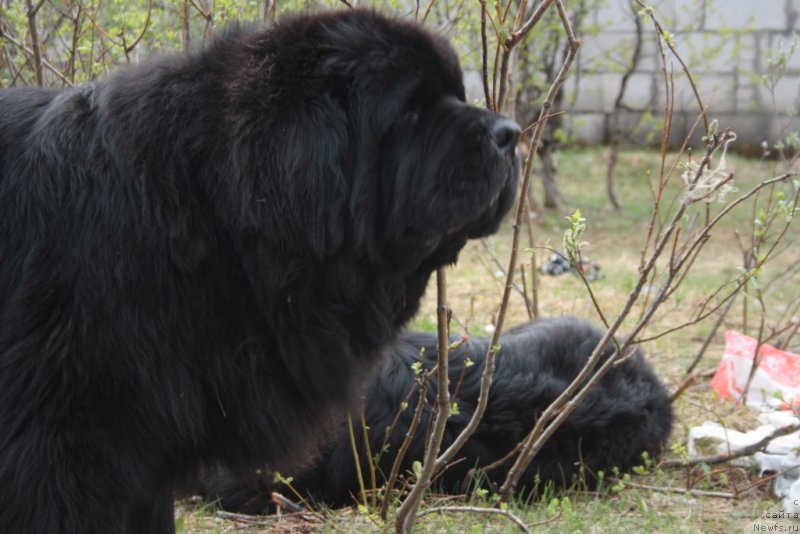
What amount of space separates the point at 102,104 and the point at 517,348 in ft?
→ 7.20

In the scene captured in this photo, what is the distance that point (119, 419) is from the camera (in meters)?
2.32

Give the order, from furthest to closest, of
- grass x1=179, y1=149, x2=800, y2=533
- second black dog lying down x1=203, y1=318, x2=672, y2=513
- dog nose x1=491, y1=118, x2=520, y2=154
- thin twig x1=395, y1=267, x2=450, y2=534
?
second black dog lying down x1=203, y1=318, x2=672, y2=513 < grass x1=179, y1=149, x2=800, y2=533 < thin twig x1=395, y1=267, x2=450, y2=534 < dog nose x1=491, y1=118, x2=520, y2=154

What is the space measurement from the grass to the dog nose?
567 mm

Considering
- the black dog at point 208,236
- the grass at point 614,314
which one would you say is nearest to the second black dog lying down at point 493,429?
the grass at point 614,314

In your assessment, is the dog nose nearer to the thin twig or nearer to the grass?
the thin twig

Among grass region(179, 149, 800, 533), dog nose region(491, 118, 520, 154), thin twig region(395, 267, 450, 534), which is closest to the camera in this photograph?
dog nose region(491, 118, 520, 154)

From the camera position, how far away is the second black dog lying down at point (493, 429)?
147 inches

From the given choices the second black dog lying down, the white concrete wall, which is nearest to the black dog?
the second black dog lying down

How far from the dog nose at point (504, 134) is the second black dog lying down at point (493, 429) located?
1321 mm

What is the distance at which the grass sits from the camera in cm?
344

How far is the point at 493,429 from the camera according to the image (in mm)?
3766

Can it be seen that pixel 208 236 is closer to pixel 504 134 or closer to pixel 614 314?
pixel 504 134

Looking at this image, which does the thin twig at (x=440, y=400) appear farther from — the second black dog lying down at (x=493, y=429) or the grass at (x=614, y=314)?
the second black dog lying down at (x=493, y=429)

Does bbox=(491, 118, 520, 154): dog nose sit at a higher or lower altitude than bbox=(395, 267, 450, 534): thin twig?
higher
